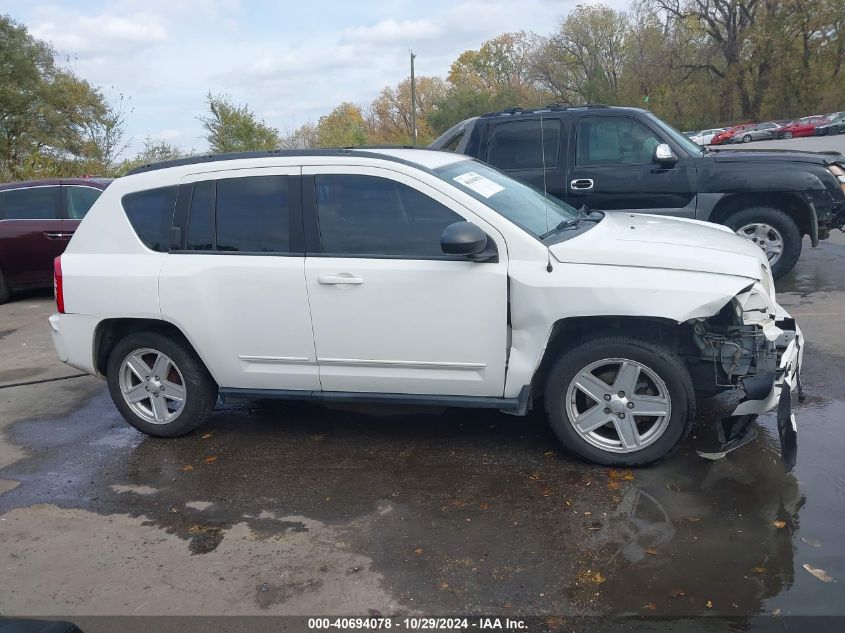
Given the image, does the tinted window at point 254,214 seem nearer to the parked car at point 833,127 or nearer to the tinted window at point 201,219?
the tinted window at point 201,219

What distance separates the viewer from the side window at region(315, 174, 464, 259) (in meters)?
4.37

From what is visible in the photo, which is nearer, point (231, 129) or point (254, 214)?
point (254, 214)

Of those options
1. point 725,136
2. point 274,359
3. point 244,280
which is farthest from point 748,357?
point 725,136

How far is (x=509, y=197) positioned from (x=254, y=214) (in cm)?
161

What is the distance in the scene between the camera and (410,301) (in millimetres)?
4312

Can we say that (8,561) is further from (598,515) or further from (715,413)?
(715,413)

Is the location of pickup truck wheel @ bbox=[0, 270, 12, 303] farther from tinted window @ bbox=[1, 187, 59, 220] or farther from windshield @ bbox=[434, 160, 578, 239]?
windshield @ bbox=[434, 160, 578, 239]

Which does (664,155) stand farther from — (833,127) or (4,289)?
(833,127)

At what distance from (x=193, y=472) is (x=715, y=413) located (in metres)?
3.39

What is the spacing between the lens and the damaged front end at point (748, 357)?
3960 mm

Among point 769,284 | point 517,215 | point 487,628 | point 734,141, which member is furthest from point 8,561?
point 734,141

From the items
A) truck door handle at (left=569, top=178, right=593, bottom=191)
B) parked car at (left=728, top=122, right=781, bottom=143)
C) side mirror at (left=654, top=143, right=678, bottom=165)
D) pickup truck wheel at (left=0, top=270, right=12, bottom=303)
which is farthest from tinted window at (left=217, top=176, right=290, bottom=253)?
parked car at (left=728, top=122, right=781, bottom=143)

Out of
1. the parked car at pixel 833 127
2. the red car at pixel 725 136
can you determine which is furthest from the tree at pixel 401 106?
the parked car at pixel 833 127

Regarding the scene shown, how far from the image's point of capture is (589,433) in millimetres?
4266
